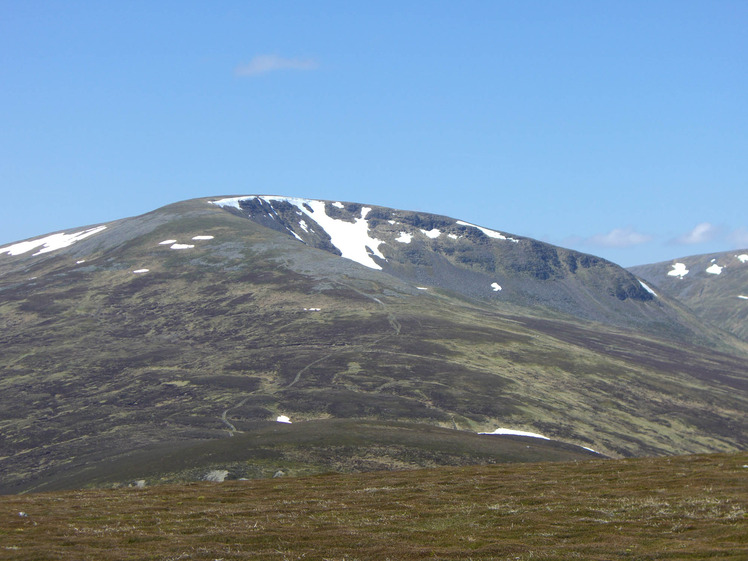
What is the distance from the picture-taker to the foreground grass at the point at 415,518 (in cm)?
2803

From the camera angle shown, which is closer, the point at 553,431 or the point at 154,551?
the point at 154,551

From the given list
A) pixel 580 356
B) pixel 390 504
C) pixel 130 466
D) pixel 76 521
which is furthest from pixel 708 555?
pixel 580 356

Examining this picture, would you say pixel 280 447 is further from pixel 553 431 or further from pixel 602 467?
pixel 553 431

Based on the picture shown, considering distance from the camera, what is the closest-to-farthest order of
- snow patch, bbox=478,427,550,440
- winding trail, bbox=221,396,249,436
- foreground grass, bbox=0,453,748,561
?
foreground grass, bbox=0,453,748,561
winding trail, bbox=221,396,249,436
snow patch, bbox=478,427,550,440

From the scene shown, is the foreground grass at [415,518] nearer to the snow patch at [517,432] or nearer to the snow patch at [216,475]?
the snow patch at [216,475]

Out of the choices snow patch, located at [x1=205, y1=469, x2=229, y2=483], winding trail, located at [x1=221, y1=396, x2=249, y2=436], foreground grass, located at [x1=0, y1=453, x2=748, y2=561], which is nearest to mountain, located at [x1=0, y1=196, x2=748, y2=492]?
winding trail, located at [x1=221, y1=396, x2=249, y2=436]

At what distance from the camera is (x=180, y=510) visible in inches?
1655

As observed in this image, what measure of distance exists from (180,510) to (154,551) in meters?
12.9

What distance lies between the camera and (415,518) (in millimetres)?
36156

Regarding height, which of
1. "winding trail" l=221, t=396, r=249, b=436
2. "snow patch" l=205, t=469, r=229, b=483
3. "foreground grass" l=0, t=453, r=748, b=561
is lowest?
"winding trail" l=221, t=396, r=249, b=436

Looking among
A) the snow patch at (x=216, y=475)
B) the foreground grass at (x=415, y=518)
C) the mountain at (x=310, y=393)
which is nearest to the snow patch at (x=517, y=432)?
the mountain at (x=310, y=393)

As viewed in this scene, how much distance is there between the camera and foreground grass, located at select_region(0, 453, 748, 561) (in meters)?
28.0

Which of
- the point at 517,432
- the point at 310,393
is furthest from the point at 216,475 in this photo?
the point at 517,432

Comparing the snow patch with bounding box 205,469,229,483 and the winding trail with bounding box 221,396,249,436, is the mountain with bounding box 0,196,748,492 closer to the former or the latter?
the winding trail with bounding box 221,396,249,436
